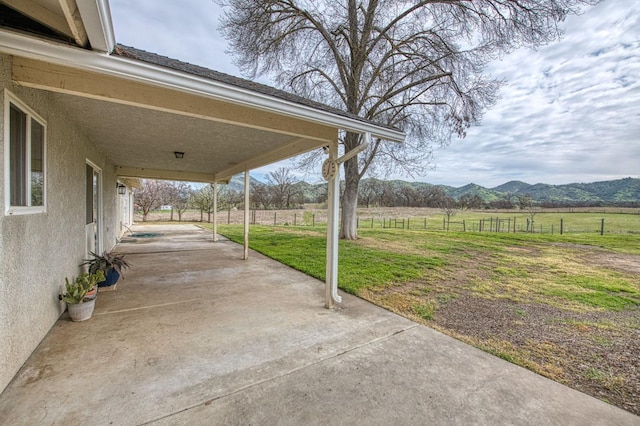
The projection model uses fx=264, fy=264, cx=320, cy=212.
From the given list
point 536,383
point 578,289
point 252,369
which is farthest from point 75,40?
point 578,289

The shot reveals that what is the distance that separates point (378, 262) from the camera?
22.7 ft

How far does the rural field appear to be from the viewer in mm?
2598

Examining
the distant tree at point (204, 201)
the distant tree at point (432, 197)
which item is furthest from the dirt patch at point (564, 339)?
the distant tree at point (432, 197)

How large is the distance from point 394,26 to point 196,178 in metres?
9.22

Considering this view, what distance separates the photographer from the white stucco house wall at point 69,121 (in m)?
1.78

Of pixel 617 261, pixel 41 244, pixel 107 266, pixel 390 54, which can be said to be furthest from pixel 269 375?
pixel 390 54

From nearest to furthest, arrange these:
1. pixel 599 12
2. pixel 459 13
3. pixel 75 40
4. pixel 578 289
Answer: pixel 75 40 → pixel 578 289 → pixel 599 12 → pixel 459 13

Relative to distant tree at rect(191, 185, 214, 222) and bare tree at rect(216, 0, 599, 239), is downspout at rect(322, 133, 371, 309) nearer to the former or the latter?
bare tree at rect(216, 0, 599, 239)

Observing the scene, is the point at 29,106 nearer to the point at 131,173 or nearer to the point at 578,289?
the point at 131,173

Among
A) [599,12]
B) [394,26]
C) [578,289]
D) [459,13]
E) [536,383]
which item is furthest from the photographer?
[394,26]

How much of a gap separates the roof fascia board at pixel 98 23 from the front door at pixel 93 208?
4.10 metres

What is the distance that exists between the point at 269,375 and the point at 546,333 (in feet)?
11.0

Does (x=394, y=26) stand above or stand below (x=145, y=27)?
above

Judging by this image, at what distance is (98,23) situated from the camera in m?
1.52
